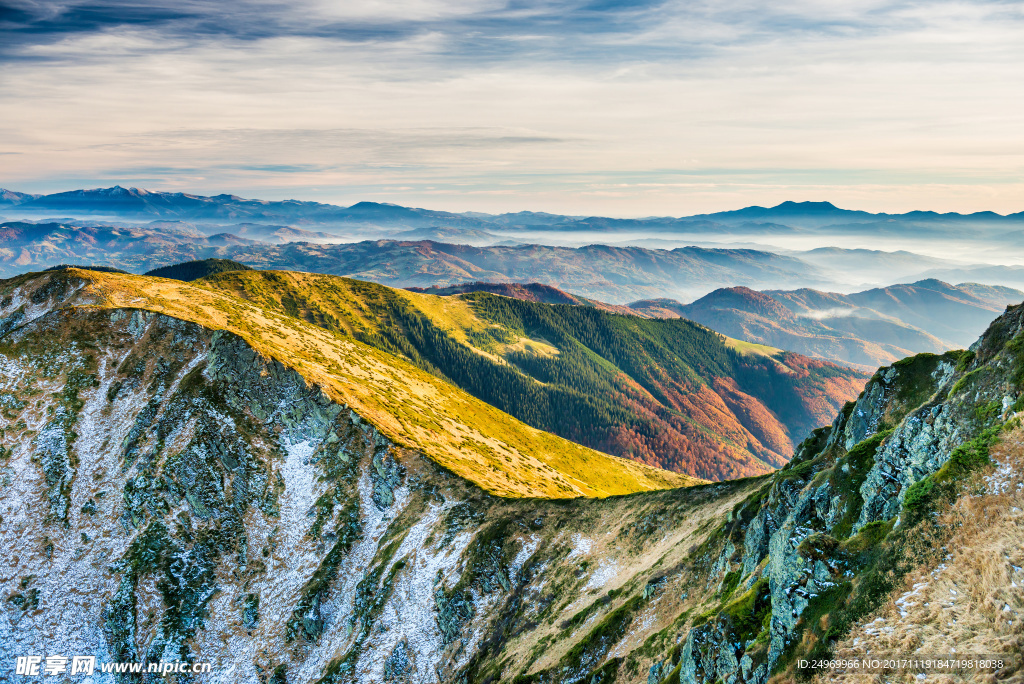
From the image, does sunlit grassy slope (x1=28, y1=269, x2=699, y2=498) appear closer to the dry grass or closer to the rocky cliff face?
the rocky cliff face

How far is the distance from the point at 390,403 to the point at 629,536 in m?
75.6

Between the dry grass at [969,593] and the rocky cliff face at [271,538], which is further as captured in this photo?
the rocky cliff face at [271,538]

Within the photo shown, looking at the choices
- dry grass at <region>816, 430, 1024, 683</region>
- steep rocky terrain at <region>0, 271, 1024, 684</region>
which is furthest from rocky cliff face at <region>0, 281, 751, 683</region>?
dry grass at <region>816, 430, 1024, 683</region>

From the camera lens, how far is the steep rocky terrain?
24.5 metres

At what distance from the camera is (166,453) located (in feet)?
305

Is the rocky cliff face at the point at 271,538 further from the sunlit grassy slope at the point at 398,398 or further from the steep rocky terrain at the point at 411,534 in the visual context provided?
the sunlit grassy slope at the point at 398,398

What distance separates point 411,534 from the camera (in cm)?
8662

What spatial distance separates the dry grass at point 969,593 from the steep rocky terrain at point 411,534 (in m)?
0.10

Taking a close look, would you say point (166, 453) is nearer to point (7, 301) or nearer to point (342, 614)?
point (342, 614)

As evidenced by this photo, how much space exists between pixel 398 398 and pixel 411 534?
190 feet

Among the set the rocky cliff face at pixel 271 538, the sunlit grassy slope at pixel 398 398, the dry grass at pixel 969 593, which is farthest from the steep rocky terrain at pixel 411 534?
the sunlit grassy slope at pixel 398 398

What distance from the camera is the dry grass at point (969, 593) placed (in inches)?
731

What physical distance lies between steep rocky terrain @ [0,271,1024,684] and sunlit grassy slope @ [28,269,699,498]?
172 inches

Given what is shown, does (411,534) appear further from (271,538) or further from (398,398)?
(398,398)
